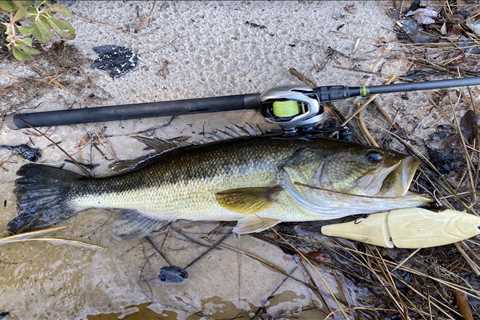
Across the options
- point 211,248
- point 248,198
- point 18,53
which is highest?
point 18,53

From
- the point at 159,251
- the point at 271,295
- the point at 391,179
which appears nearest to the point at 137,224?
the point at 159,251

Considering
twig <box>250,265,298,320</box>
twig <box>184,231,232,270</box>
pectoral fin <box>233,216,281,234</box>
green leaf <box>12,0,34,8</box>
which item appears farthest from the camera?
twig <box>184,231,232,270</box>

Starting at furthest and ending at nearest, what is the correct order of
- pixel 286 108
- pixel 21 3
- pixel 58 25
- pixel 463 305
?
pixel 58 25
pixel 463 305
pixel 286 108
pixel 21 3

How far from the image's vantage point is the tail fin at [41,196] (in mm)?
2928

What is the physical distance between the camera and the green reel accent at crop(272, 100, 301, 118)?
2.61 meters

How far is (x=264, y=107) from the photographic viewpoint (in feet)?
8.87

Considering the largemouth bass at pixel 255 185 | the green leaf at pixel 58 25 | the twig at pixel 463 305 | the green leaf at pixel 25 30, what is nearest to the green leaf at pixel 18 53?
the green leaf at pixel 25 30

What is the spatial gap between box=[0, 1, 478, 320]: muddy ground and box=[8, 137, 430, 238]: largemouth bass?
10.7 inches

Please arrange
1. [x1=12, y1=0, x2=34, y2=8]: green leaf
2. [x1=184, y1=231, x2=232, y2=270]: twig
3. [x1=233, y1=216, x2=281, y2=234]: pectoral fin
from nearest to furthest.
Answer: [x1=12, y1=0, x2=34, y2=8]: green leaf < [x1=233, y1=216, x2=281, y2=234]: pectoral fin < [x1=184, y1=231, x2=232, y2=270]: twig

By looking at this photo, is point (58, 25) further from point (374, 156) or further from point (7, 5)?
point (374, 156)

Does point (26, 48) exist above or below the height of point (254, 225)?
above

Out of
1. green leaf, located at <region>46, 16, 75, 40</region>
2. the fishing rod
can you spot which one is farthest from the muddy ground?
green leaf, located at <region>46, 16, 75, 40</region>

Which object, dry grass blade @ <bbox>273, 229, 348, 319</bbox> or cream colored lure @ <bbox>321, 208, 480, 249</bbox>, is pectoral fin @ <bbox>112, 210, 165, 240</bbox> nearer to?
dry grass blade @ <bbox>273, 229, 348, 319</bbox>

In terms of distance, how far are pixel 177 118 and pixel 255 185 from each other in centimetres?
91
